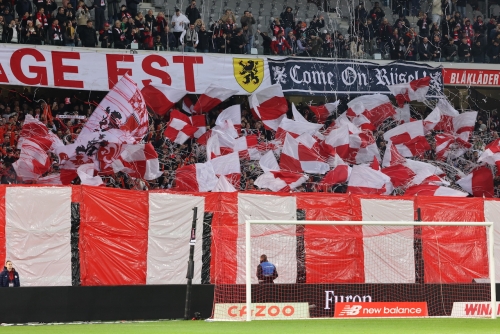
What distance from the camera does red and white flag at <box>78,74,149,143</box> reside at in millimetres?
22297

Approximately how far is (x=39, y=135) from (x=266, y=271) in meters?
6.42

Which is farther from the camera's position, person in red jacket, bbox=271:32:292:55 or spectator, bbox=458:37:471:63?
spectator, bbox=458:37:471:63

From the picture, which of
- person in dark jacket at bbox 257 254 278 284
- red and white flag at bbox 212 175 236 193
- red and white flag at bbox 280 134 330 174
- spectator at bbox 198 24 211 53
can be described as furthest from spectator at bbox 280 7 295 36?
person in dark jacket at bbox 257 254 278 284

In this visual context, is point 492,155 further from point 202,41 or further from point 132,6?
point 132,6

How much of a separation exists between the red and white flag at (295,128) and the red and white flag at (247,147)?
3.06ft

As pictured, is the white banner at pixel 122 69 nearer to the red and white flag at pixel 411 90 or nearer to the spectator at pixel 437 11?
the red and white flag at pixel 411 90

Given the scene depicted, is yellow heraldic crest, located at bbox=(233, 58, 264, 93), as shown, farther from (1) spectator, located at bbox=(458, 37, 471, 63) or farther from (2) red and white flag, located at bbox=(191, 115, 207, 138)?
(1) spectator, located at bbox=(458, 37, 471, 63)

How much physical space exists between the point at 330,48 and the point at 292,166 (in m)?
7.88

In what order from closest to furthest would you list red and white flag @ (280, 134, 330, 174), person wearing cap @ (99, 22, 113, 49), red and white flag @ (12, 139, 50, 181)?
1. red and white flag @ (12, 139, 50, 181)
2. red and white flag @ (280, 134, 330, 174)
3. person wearing cap @ (99, 22, 113, 49)

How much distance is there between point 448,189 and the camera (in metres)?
24.2

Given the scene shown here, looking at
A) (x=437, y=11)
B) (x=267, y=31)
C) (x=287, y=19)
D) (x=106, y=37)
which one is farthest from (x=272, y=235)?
(x=437, y=11)

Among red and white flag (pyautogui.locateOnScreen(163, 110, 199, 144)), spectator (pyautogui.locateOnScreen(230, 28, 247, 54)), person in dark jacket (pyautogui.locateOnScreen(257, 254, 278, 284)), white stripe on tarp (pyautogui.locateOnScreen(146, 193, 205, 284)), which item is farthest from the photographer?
spectator (pyautogui.locateOnScreen(230, 28, 247, 54))

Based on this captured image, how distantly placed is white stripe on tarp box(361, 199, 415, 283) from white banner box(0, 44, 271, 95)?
27.2ft

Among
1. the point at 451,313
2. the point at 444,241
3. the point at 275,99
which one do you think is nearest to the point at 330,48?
the point at 275,99
